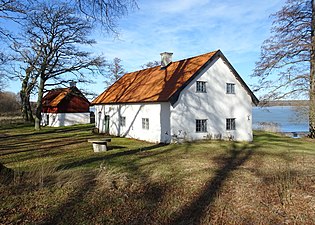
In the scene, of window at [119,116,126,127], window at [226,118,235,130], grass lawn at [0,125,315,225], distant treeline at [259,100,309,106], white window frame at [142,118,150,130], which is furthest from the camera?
window at [119,116,126,127]

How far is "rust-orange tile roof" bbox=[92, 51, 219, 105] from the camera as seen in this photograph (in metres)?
18.6

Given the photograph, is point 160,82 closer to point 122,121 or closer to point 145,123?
point 145,123

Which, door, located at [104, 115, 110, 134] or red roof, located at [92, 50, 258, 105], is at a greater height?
red roof, located at [92, 50, 258, 105]

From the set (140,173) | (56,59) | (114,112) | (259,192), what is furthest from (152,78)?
(259,192)

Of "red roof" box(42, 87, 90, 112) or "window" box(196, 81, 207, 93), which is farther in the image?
"red roof" box(42, 87, 90, 112)

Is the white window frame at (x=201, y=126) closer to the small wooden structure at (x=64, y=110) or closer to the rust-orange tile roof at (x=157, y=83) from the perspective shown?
Result: the rust-orange tile roof at (x=157, y=83)

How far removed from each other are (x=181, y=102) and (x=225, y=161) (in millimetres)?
7501

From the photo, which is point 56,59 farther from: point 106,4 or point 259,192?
point 259,192

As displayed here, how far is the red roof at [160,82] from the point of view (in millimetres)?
18406

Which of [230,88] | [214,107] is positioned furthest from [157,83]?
[230,88]

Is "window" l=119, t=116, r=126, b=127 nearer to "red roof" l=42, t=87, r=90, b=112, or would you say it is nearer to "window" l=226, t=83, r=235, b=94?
"window" l=226, t=83, r=235, b=94

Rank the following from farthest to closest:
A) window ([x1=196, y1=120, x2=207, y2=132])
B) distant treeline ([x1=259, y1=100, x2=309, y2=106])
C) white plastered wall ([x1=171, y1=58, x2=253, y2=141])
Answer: distant treeline ([x1=259, y1=100, x2=309, y2=106]) → window ([x1=196, y1=120, x2=207, y2=132]) → white plastered wall ([x1=171, y1=58, x2=253, y2=141])

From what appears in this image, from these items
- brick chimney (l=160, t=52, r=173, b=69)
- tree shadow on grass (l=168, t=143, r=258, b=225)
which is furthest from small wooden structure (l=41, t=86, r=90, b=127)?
tree shadow on grass (l=168, t=143, r=258, b=225)

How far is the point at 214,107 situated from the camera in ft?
65.3
